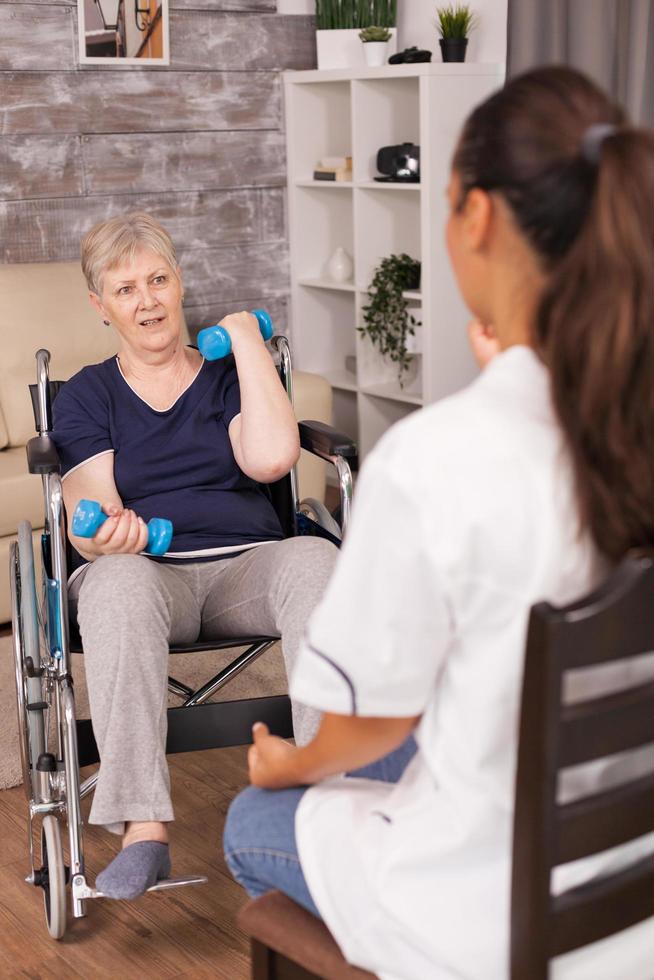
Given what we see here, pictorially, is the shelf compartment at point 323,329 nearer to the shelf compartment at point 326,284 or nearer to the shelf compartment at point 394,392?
the shelf compartment at point 326,284

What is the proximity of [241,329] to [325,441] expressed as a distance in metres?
0.24

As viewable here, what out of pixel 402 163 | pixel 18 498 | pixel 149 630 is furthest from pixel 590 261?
pixel 402 163

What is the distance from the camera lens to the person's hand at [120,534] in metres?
1.90

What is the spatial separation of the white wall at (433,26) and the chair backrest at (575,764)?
10.8 ft

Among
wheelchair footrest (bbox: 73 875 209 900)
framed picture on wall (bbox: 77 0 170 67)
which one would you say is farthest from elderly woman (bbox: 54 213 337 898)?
framed picture on wall (bbox: 77 0 170 67)

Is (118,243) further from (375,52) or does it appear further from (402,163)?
(375,52)

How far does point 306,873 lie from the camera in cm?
109

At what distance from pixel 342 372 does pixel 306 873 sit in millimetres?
3582

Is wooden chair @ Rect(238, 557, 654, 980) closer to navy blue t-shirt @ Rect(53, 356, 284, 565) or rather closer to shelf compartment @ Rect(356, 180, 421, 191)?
navy blue t-shirt @ Rect(53, 356, 284, 565)

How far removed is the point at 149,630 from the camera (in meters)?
1.78

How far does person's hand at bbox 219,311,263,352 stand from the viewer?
207 cm

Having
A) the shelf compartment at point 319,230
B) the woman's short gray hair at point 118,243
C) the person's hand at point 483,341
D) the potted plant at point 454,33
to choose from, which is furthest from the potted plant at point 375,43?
the person's hand at point 483,341

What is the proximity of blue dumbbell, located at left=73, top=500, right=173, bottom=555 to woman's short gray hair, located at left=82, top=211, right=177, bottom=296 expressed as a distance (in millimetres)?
425

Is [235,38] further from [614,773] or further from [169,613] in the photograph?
[614,773]
